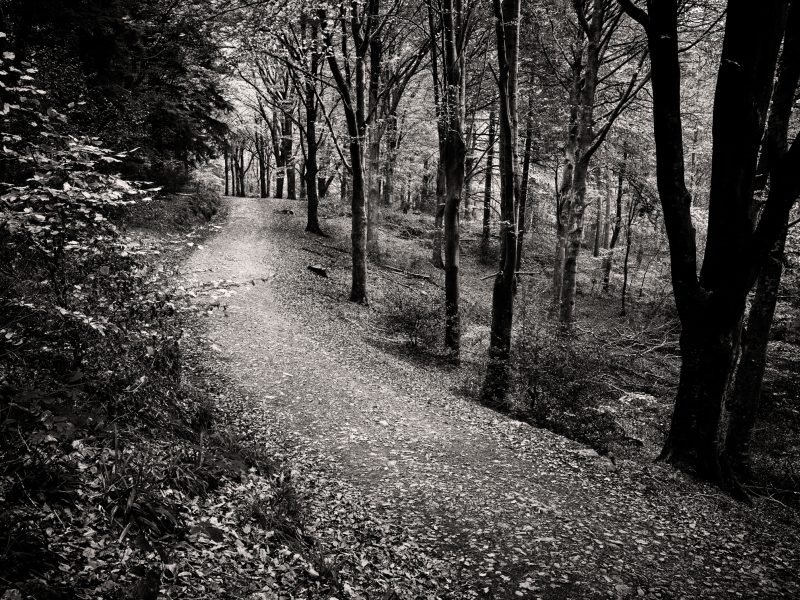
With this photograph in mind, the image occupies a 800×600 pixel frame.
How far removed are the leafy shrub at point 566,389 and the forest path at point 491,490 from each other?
2.98 feet

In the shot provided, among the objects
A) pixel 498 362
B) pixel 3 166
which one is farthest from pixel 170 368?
pixel 498 362

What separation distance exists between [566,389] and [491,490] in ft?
11.0

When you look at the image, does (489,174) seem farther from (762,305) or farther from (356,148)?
(762,305)

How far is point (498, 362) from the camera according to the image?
912 centimetres

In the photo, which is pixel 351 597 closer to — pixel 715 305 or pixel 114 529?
pixel 114 529

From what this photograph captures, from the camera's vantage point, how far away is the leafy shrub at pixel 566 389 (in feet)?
25.4

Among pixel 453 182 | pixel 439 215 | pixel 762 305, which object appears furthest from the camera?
pixel 439 215

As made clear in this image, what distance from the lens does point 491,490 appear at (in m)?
5.44

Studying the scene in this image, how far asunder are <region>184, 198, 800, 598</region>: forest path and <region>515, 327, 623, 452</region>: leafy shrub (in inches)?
35.8

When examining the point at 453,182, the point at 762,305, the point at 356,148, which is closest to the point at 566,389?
the point at 762,305

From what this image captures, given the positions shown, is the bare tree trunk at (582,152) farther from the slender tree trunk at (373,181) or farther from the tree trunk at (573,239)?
the slender tree trunk at (373,181)

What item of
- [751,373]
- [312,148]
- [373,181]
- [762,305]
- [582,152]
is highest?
[312,148]

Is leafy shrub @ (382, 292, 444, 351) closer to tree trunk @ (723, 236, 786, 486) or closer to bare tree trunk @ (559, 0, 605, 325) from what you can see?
bare tree trunk @ (559, 0, 605, 325)

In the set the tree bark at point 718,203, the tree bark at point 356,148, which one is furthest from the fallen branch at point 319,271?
the tree bark at point 718,203
